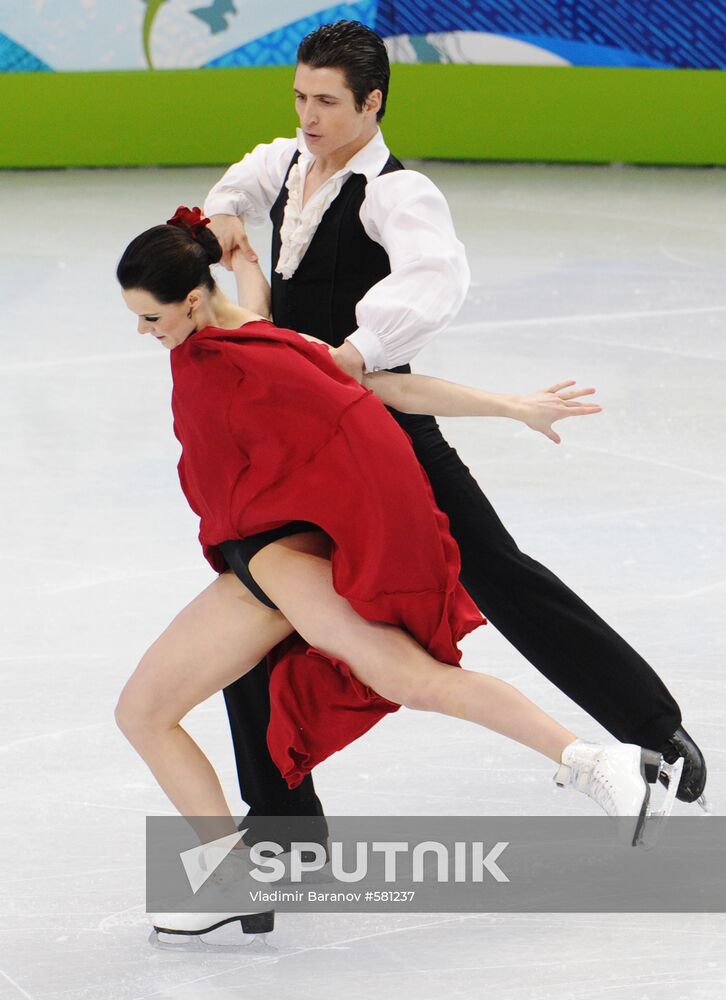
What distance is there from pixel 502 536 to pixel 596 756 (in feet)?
1.95

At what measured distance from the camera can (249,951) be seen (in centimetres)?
247

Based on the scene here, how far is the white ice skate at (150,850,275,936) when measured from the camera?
96.7 inches

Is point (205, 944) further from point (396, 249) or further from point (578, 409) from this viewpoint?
point (396, 249)

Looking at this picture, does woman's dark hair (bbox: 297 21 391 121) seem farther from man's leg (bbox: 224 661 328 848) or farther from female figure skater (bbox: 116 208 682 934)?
man's leg (bbox: 224 661 328 848)

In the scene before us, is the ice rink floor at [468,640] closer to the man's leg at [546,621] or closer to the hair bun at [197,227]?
the man's leg at [546,621]

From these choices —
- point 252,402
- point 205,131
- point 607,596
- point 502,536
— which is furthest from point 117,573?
point 205,131

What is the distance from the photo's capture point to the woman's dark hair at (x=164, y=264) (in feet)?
7.37

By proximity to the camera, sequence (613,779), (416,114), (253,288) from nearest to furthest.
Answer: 1. (613,779)
2. (253,288)
3. (416,114)

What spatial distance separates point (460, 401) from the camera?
2473mm

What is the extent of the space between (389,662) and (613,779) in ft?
1.16

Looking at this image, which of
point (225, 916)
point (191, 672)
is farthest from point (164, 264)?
point (225, 916)

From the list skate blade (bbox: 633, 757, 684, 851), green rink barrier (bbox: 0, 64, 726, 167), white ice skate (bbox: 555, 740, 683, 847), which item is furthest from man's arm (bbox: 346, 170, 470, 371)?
green rink barrier (bbox: 0, 64, 726, 167)

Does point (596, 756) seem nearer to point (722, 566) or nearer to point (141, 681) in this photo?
point (141, 681)

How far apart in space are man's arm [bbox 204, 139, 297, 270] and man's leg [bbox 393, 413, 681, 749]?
46 cm
